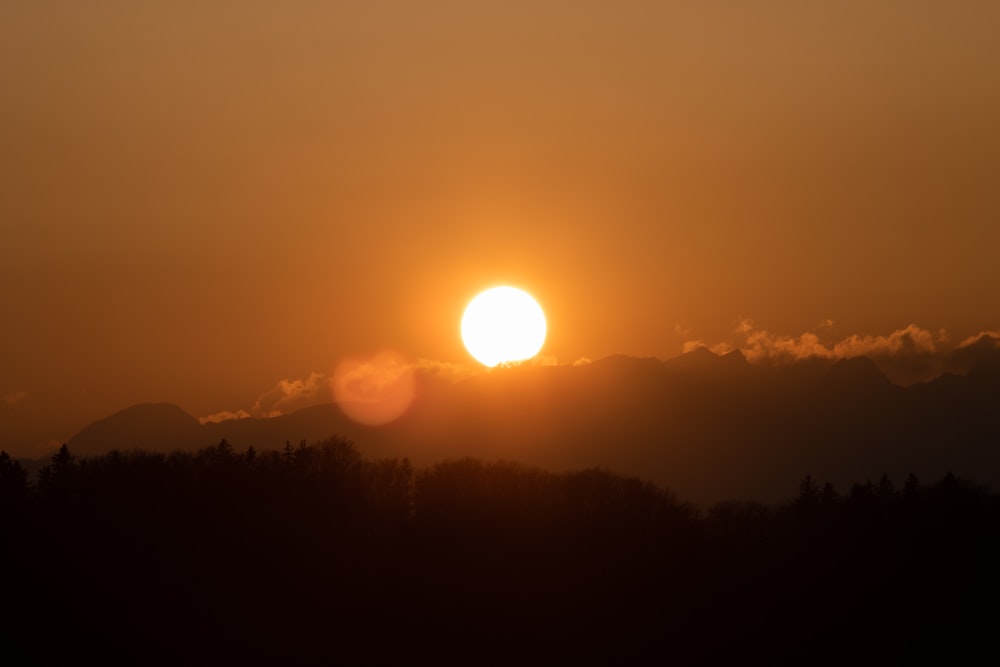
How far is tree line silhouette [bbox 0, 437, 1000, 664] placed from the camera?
120 m

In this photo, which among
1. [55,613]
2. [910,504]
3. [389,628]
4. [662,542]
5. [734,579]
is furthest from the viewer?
[910,504]

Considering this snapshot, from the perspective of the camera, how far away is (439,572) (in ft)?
445

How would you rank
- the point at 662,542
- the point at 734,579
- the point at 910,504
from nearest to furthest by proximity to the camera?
1. the point at 734,579
2. the point at 662,542
3. the point at 910,504

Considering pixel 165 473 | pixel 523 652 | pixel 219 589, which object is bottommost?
pixel 523 652

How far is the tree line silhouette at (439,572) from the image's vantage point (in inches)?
4724

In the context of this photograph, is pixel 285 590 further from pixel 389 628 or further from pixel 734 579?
pixel 734 579

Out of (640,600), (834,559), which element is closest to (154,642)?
(640,600)

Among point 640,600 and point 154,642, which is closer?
point 154,642

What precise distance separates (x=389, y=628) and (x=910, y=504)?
210 ft

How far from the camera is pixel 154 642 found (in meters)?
116

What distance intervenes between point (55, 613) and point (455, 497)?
183 ft

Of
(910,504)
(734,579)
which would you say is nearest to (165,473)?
(734,579)

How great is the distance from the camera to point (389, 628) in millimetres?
123812

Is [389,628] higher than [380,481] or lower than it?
lower
